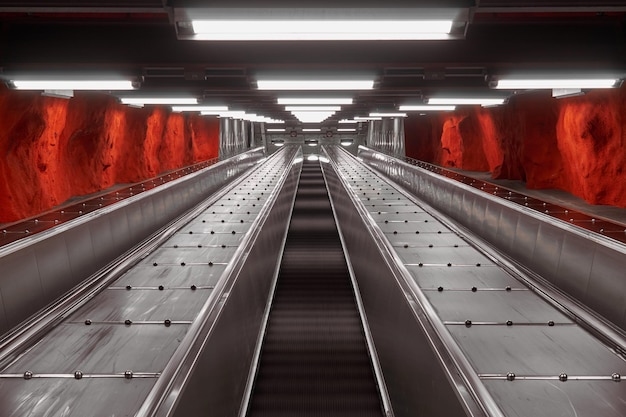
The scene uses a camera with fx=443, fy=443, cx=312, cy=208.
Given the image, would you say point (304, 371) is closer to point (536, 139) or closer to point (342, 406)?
point (342, 406)

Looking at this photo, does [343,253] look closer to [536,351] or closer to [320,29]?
[536,351]

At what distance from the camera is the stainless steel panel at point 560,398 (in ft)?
7.54

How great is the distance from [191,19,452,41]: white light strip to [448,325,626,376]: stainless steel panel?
6.55 feet

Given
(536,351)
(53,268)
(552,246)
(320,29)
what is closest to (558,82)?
(552,246)

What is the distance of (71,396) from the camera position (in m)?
2.42

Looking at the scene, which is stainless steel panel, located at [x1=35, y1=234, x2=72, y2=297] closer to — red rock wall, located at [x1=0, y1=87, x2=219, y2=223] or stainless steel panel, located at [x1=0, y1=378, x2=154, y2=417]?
stainless steel panel, located at [x1=0, y1=378, x2=154, y2=417]

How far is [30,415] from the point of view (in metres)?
2.27

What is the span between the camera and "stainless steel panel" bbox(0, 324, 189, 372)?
107 inches

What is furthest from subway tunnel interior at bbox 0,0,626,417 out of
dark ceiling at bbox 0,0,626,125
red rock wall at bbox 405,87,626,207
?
red rock wall at bbox 405,87,626,207

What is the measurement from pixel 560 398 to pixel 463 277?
208 centimetres

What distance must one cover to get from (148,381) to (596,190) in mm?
11095

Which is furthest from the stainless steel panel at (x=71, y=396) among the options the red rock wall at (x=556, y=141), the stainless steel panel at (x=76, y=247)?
the red rock wall at (x=556, y=141)

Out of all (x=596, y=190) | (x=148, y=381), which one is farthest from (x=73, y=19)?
(x=596, y=190)

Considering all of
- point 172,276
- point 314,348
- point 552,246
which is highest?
point 552,246
